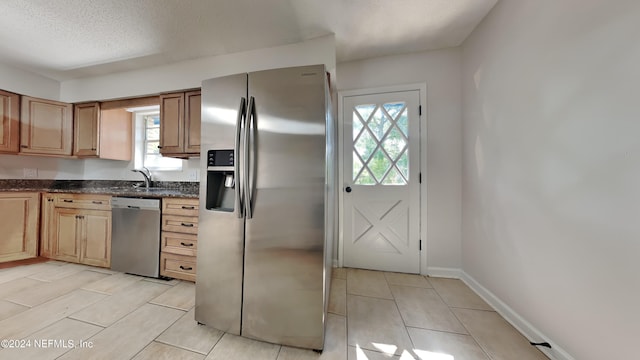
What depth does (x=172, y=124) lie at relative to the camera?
7.94 ft

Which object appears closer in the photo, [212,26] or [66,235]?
[212,26]

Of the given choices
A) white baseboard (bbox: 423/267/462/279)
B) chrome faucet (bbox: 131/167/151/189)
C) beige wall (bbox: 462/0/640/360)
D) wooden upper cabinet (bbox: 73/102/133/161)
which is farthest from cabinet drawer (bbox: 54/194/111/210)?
beige wall (bbox: 462/0/640/360)

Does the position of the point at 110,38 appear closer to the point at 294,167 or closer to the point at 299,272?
the point at 294,167

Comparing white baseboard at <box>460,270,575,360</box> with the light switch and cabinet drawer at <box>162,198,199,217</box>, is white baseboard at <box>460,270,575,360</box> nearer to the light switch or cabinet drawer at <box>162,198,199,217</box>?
cabinet drawer at <box>162,198,199,217</box>

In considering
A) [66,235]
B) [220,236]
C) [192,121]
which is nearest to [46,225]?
[66,235]

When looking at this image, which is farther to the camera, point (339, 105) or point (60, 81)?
point (60, 81)

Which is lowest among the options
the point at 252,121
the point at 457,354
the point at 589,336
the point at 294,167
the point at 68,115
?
the point at 457,354

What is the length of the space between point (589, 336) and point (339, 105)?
2489 millimetres

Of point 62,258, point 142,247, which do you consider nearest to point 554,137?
point 142,247

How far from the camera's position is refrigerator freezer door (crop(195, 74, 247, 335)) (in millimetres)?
1312

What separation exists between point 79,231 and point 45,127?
1596mm

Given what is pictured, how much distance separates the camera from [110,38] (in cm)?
203

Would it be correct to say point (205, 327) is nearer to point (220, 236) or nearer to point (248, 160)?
point (220, 236)

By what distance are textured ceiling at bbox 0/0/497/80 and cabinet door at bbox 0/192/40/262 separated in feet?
5.65
